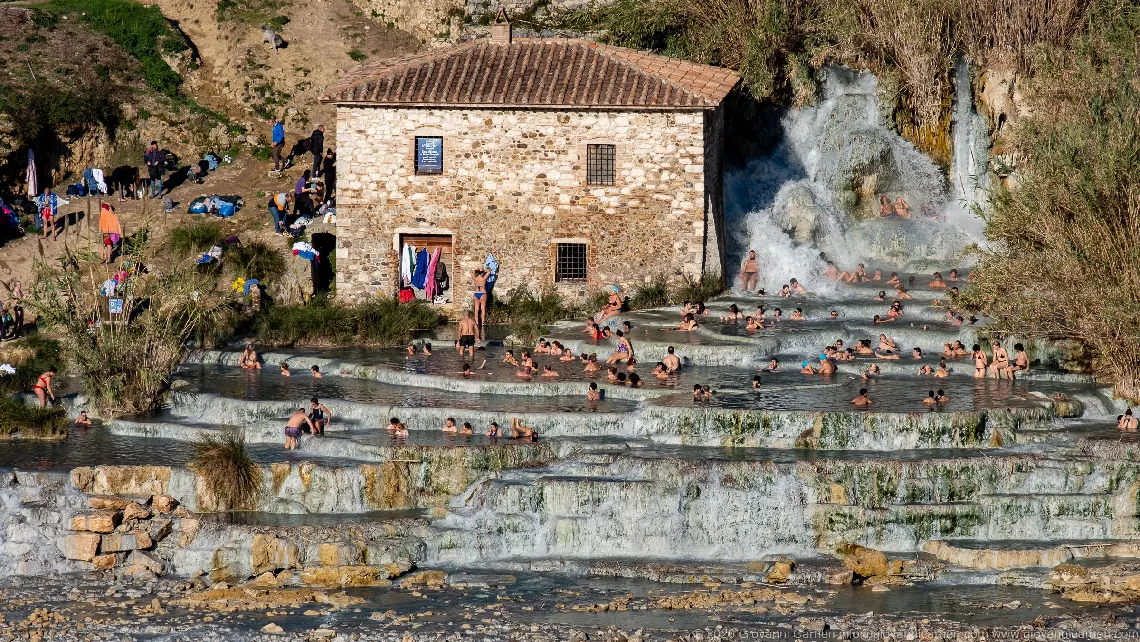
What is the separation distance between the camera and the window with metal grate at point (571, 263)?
44906 millimetres

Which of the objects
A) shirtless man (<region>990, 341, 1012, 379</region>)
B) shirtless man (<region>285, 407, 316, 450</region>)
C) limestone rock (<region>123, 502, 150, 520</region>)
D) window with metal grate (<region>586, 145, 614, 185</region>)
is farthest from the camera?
window with metal grate (<region>586, 145, 614, 185</region>)

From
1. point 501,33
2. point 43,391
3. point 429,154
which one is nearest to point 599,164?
point 429,154

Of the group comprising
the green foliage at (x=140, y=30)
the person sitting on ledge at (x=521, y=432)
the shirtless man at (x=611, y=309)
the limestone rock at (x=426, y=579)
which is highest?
the green foliage at (x=140, y=30)

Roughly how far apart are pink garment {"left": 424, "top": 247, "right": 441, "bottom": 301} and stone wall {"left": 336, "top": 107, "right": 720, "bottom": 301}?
1.74 ft

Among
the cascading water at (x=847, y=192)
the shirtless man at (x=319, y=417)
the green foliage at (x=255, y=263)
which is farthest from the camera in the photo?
the cascading water at (x=847, y=192)

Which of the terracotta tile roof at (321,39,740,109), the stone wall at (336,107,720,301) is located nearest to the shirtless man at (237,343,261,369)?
the stone wall at (336,107,720,301)

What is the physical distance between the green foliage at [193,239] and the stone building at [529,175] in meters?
3.55

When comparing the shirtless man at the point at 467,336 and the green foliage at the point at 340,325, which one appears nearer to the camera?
the shirtless man at the point at 467,336

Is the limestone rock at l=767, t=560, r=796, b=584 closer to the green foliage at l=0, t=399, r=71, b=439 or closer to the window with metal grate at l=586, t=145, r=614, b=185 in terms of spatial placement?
the green foliage at l=0, t=399, r=71, b=439

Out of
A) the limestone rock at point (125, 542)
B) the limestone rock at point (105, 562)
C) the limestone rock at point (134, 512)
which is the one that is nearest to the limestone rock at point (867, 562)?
the limestone rock at point (125, 542)

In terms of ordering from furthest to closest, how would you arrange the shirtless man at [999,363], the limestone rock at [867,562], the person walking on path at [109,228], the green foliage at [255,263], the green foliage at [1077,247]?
the person walking on path at [109,228], the green foliage at [255,263], the shirtless man at [999,363], the green foliage at [1077,247], the limestone rock at [867,562]

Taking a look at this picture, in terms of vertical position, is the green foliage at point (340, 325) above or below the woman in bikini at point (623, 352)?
above

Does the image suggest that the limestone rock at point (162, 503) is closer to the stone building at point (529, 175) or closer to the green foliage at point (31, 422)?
the green foliage at point (31, 422)

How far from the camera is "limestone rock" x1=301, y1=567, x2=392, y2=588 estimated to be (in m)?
30.8
